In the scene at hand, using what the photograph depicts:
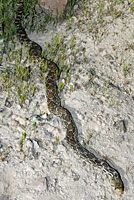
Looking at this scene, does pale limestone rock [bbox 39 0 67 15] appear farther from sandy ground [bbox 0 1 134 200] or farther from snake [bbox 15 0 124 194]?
snake [bbox 15 0 124 194]

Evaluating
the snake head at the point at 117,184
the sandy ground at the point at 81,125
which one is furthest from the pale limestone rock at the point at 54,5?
the snake head at the point at 117,184

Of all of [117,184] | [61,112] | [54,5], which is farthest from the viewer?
[54,5]

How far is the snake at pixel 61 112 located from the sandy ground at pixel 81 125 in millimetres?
136

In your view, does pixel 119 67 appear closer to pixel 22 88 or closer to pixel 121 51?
pixel 121 51

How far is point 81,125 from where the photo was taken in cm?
594

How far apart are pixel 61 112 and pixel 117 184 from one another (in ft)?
6.45

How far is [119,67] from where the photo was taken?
23.7 feet

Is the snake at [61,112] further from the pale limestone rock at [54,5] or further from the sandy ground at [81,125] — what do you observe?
the pale limestone rock at [54,5]

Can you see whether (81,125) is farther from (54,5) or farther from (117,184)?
(54,5)

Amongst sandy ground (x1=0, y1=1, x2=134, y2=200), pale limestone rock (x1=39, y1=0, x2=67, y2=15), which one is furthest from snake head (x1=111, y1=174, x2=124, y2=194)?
pale limestone rock (x1=39, y1=0, x2=67, y2=15)

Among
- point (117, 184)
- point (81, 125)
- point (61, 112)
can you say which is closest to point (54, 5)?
point (61, 112)

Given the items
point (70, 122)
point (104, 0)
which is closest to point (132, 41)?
point (104, 0)

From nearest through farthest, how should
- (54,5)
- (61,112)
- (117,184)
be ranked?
(117,184) < (61,112) < (54,5)

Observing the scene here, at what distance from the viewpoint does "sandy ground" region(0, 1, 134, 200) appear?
192 inches
